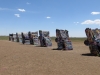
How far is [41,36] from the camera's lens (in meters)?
36.7

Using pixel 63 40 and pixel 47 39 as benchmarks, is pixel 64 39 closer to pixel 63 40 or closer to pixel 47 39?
pixel 63 40

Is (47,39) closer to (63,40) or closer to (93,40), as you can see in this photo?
(63,40)

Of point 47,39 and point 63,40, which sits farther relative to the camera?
point 47,39

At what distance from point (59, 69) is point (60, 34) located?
17.0 meters

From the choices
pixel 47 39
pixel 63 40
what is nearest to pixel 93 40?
pixel 63 40

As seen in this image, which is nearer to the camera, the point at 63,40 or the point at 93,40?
the point at 93,40

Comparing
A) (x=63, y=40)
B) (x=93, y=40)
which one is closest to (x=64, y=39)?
(x=63, y=40)

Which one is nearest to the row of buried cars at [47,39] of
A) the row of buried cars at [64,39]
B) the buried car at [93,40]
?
the row of buried cars at [64,39]

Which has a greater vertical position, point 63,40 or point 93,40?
point 93,40

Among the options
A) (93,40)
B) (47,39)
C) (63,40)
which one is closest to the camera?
(93,40)

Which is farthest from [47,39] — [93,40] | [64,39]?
[93,40]

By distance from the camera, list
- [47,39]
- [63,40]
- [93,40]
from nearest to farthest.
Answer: [93,40] → [63,40] → [47,39]

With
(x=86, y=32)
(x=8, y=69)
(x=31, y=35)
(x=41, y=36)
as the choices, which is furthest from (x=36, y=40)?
(x=8, y=69)

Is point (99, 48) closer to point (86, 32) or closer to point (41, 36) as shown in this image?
point (86, 32)
